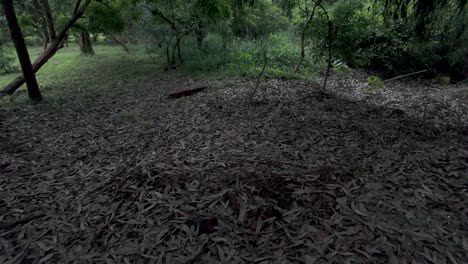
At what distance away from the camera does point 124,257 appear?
62.1 inches

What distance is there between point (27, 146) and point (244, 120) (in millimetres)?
2733

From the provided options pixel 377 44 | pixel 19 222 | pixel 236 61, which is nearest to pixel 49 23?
pixel 236 61

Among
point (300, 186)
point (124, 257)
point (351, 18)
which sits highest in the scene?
point (351, 18)

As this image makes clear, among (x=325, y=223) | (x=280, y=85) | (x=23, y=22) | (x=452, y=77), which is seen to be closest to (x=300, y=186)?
(x=325, y=223)

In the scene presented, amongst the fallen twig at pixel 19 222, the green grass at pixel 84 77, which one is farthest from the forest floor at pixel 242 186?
the green grass at pixel 84 77

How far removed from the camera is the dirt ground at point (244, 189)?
5.22 ft

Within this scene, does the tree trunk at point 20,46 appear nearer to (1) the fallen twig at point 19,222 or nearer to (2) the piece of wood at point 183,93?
(2) the piece of wood at point 183,93

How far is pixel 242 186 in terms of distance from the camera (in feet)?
6.64

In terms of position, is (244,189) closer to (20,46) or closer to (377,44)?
(20,46)

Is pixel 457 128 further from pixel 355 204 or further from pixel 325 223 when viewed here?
pixel 325 223

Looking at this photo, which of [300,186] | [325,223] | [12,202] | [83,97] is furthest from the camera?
[83,97]

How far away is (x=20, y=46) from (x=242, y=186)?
513 centimetres

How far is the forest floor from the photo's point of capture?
1.59 meters

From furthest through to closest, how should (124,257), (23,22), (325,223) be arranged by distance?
1. (23,22)
2. (325,223)
3. (124,257)
